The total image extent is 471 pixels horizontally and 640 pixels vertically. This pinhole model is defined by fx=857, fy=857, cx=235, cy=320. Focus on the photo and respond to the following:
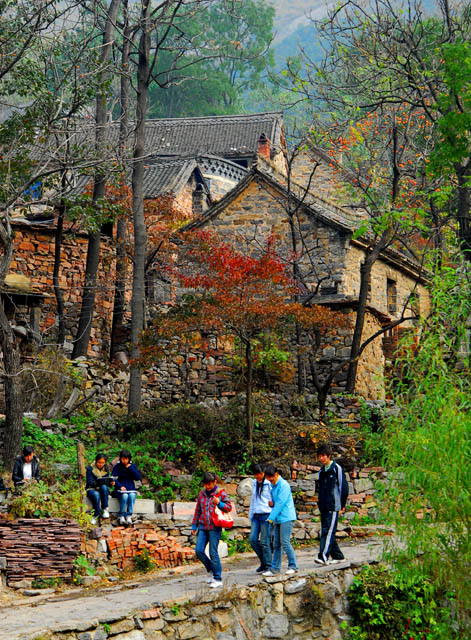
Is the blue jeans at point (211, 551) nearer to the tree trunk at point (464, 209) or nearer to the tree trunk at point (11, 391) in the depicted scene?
the tree trunk at point (11, 391)

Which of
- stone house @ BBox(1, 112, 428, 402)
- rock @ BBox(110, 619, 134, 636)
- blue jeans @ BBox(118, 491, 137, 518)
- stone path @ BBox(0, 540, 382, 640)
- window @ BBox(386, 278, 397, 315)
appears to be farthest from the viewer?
window @ BBox(386, 278, 397, 315)

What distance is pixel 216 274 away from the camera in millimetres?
18578

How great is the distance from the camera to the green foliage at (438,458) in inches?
336

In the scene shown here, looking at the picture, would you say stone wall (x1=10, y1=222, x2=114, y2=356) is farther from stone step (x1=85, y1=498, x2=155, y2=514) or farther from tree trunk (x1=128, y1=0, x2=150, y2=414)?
stone step (x1=85, y1=498, x2=155, y2=514)

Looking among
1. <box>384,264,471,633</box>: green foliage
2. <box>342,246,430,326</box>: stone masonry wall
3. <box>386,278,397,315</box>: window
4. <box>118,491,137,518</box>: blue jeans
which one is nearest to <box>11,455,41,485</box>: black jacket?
<box>118,491,137,518</box>: blue jeans

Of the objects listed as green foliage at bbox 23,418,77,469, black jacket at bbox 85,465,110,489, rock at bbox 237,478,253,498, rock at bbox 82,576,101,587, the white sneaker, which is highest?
green foliage at bbox 23,418,77,469

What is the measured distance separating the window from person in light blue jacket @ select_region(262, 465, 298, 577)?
16.2 m

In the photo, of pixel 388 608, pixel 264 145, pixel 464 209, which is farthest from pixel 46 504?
pixel 264 145

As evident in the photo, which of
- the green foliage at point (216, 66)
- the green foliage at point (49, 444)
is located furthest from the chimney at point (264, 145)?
the green foliage at point (49, 444)

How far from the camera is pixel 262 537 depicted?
11.0 meters

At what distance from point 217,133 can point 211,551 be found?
3303 cm

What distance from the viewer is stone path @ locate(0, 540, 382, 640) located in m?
8.97

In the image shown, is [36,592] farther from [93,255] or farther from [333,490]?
[93,255]

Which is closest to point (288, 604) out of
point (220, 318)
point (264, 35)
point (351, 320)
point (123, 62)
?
point (220, 318)
